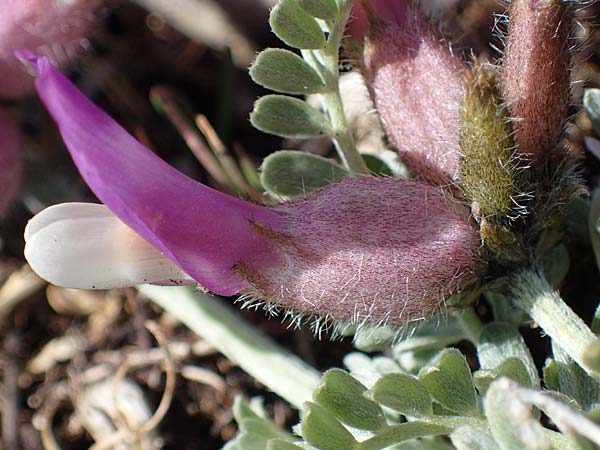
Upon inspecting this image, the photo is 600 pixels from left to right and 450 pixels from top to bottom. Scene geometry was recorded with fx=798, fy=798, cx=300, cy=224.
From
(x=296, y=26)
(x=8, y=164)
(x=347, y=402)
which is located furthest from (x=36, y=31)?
(x=347, y=402)

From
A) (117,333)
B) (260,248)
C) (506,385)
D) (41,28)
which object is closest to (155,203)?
(260,248)

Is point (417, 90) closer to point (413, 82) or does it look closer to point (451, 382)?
point (413, 82)

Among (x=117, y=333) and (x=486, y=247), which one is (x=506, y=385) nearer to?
(x=486, y=247)

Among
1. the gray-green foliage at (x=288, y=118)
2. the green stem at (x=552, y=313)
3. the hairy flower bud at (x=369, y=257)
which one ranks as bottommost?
the green stem at (x=552, y=313)

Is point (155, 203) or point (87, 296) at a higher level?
point (155, 203)

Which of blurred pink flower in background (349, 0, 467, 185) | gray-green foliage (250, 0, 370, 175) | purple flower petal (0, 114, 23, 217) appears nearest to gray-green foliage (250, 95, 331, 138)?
gray-green foliage (250, 0, 370, 175)

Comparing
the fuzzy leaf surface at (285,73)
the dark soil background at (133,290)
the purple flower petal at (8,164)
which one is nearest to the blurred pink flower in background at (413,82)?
the fuzzy leaf surface at (285,73)

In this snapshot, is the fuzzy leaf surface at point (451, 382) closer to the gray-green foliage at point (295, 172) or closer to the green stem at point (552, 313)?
the green stem at point (552, 313)
